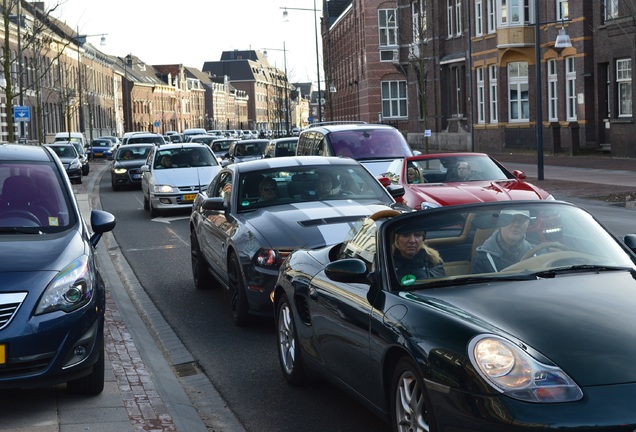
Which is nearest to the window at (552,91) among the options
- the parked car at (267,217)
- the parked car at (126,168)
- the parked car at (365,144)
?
the parked car at (126,168)

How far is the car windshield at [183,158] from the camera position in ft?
78.6

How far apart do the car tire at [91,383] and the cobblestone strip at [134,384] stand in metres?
0.19

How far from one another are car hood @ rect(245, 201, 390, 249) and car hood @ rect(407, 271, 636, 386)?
359cm

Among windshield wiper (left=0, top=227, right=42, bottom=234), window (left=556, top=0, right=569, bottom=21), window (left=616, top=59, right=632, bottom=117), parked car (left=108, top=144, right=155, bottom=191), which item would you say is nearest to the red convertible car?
windshield wiper (left=0, top=227, right=42, bottom=234)

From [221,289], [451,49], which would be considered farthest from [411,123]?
[221,289]

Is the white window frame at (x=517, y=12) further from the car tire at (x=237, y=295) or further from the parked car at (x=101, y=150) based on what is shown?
the car tire at (x=237, y=295)

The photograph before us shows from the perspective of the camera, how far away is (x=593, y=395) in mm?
4195

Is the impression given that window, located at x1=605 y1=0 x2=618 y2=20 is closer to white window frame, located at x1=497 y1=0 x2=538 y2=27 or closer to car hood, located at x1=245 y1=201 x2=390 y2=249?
white window frame, located at x1=497 y1=0 x2=538 y2=27

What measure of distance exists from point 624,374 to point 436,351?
83 centimetres

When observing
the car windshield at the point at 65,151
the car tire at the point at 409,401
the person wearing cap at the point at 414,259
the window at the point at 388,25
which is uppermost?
the window at the point at 388,25

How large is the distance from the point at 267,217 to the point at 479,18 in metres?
43.7

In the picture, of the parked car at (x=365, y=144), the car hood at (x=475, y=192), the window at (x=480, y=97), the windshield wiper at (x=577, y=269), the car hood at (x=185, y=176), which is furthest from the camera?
the window at (x=480, y=97)

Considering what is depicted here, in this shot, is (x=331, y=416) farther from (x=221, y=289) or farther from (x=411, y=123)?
(x=411, y=123)

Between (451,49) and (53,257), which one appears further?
(451,49)
